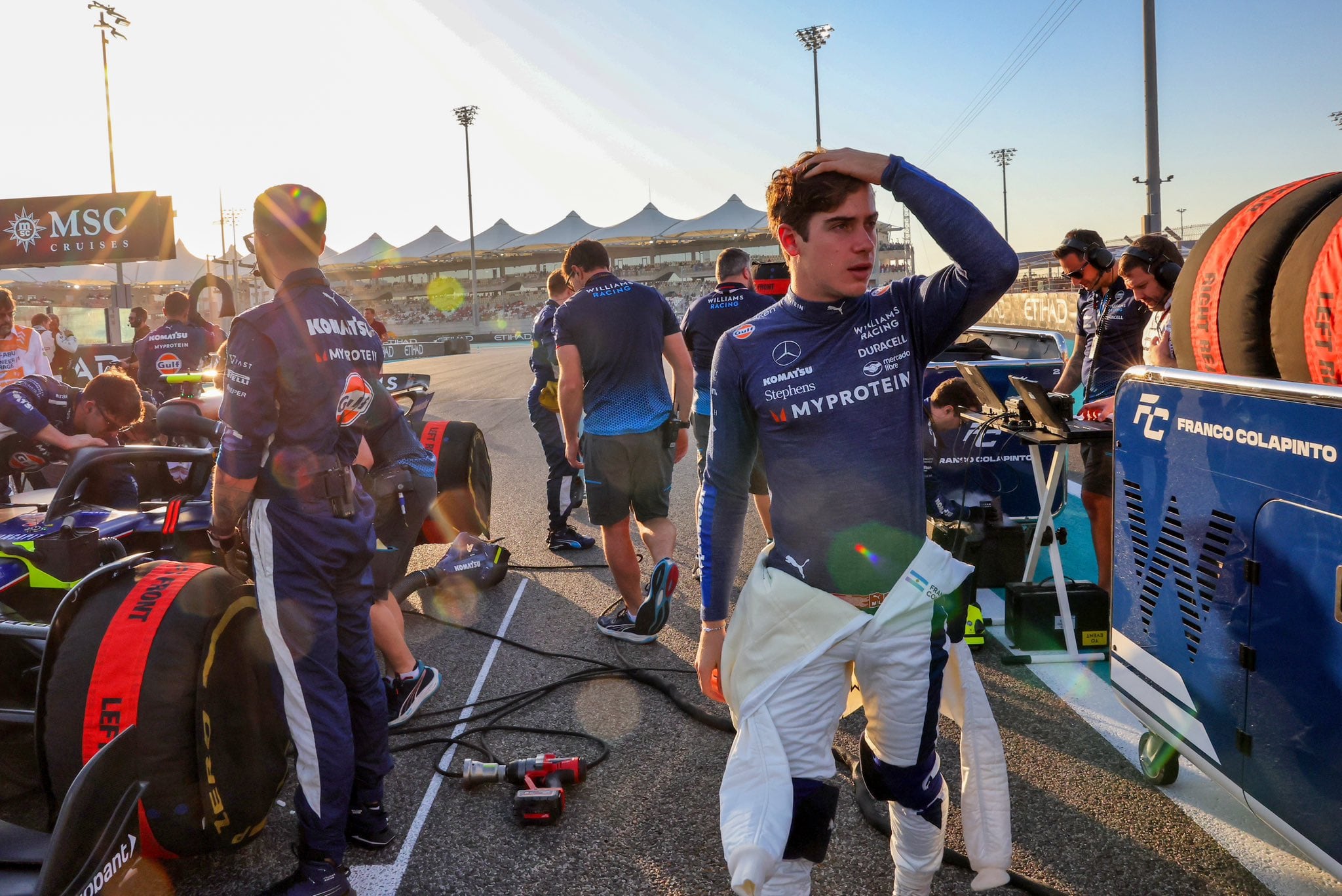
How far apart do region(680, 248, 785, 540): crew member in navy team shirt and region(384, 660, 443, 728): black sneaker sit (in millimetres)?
2308

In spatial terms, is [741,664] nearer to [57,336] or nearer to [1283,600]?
Result: [1283,600]

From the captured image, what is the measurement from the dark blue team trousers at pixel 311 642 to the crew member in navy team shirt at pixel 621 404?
2162 mm

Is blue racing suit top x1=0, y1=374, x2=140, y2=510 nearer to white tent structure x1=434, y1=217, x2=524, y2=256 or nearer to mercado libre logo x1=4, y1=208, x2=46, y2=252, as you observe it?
mercado libre logo x1=4, y1=208, x2=46, y2=252

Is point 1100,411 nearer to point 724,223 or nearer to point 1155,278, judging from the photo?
point 1155,278

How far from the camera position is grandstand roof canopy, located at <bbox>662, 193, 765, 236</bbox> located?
8094 cm

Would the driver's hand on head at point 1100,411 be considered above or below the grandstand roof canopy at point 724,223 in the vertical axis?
below

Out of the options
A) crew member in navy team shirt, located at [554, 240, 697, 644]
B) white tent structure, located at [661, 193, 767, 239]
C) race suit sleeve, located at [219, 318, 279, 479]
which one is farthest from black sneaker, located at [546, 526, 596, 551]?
white tent structure, located at [661, 193, 767, 239]

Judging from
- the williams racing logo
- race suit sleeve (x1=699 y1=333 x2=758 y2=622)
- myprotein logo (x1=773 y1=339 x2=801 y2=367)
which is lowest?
race suit sleeve (x1=699 y1=333 x2=758 y2=622)

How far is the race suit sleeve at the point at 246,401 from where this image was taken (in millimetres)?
2682

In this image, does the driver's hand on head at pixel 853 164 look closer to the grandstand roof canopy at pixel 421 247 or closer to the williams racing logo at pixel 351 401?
the williams racing logo at pixel 351 401

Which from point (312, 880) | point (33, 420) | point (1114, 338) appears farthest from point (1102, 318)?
point (33, 420)

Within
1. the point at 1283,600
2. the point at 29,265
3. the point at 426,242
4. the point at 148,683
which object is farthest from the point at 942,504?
the point at 426,242

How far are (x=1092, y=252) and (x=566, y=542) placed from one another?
13.7ft

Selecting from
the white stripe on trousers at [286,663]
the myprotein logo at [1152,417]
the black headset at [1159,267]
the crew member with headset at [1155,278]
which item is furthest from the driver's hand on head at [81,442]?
the black headset at [1159,267]
